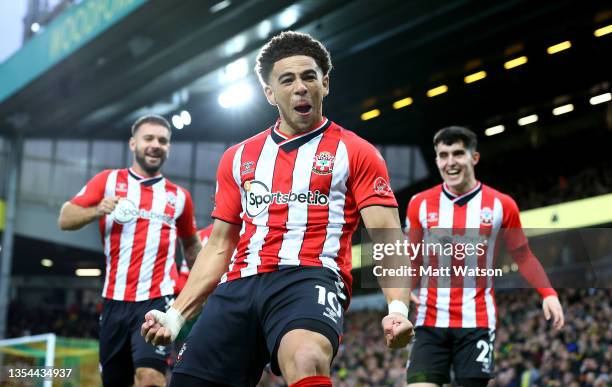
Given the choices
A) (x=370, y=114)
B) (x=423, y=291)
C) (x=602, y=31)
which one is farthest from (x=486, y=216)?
(x=370, y=114)

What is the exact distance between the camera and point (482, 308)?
554 centimetres

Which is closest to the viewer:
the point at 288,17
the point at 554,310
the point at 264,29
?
the point at 554,310

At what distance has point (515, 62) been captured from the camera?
21234mm

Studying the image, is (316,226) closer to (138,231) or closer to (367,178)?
(367,178)

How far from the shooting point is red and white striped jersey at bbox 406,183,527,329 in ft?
18.2

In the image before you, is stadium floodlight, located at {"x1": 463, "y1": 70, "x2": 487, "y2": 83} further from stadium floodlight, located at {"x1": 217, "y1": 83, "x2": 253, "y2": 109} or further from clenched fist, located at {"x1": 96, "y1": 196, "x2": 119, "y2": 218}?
clenched fist, located at {"x1": 96, "y1": 196, "x2": 119, "y2": 218}

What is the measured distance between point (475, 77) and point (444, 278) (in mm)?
17516

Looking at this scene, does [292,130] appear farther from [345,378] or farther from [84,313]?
[84,313]

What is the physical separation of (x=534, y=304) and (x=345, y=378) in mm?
4286

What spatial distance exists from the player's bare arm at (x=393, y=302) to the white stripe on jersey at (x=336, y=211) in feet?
0.39

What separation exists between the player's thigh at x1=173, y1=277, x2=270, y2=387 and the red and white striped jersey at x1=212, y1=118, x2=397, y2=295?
163mm

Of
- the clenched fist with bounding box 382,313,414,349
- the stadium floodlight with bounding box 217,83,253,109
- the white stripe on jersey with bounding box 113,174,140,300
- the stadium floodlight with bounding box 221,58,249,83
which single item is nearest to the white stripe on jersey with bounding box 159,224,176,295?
the white stripe on jersey with bounding box 113,174,140,300

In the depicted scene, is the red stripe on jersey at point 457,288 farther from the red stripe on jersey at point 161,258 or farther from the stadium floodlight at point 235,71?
the stadium floodlight at point 235,71

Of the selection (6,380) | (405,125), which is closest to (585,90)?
(405,125)
